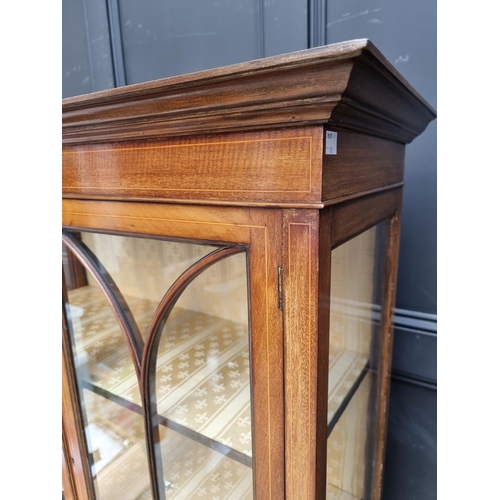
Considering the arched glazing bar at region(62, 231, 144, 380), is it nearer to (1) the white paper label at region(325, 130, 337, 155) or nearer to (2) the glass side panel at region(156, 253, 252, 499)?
(2) the glass side panel at region(156, 253, 252, 499)

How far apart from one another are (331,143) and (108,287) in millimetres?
319

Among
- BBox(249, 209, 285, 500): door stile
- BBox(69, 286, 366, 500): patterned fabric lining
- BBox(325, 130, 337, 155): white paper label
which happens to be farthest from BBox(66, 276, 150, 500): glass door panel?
BBox(325, 130, 337, 155): white paper label

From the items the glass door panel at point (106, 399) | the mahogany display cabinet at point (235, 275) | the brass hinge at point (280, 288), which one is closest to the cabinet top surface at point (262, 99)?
the mahogany display cabinet at point (235, 275)

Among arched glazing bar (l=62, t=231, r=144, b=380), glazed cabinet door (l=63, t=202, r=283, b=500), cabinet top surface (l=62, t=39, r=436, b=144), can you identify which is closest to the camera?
cabinet top surface (l=62, t=39, r=436, b=144)

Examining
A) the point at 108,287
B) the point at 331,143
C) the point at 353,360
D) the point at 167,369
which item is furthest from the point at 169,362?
the point at 331,143

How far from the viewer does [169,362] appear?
485 millimetres

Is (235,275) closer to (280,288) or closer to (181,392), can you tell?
(280,288)

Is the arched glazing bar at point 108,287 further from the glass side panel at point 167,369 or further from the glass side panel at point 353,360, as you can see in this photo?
the glass side panel at point 353,360

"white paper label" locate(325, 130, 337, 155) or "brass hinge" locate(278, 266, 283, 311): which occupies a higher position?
"white paper label" locate(325, 130, 337, 155)

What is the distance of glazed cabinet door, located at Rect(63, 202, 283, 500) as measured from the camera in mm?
344

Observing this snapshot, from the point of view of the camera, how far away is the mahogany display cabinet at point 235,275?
277 mm

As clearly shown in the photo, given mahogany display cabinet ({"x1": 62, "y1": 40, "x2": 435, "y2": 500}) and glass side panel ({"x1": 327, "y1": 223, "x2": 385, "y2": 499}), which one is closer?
mahogany display cabinet ({"x1": 62, "y1": 40, "x2": 435, "y2": 500})

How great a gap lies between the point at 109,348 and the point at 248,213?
325mm

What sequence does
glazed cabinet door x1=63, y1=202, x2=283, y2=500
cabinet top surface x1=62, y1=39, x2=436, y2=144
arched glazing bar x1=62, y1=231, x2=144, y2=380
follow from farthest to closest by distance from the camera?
arched glazing bar x1=62, y1=231, x2=144, y2=380
glazed cabinet door x1=63, y1=202, x2=283, y2=500
cabinet top surface x1=62, y1=39, x2=436, y2=144
